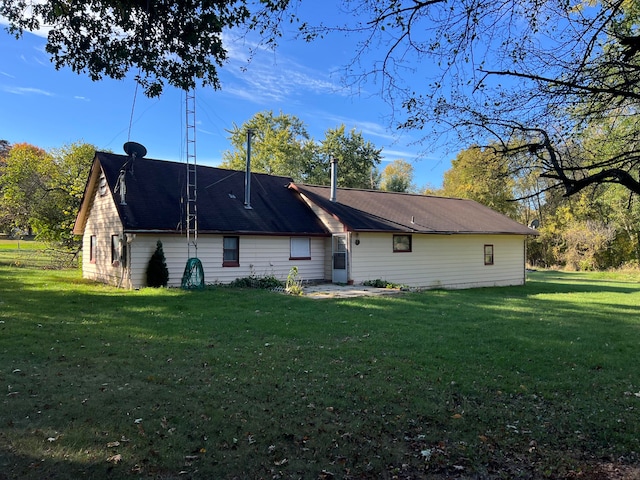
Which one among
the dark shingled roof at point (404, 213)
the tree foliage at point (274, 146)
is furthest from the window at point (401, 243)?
the tree foliage at point (274, 146)

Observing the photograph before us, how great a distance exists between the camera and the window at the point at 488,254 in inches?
833

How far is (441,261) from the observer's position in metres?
19.5

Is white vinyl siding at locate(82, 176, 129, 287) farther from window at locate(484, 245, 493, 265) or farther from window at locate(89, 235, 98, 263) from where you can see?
window at locate(484, 245, 493, 265)

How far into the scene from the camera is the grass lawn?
129 inches

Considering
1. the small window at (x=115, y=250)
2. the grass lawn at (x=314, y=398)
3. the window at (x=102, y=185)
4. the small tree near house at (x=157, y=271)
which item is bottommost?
the grass lawn at (x=314, y=398)

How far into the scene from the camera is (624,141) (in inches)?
181

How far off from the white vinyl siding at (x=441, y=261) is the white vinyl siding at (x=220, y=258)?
190 centimetres

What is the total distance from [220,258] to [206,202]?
8.49 feet

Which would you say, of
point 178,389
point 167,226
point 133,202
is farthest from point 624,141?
point 133,202

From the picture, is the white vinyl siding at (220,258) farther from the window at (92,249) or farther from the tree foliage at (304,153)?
the tree foliage at (304,153)

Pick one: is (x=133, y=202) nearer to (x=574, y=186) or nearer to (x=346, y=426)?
(x=346, y=426)

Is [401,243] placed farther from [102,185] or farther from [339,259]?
→ [102,185]

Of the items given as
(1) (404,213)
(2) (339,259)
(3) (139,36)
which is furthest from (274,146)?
(3) (139,36)

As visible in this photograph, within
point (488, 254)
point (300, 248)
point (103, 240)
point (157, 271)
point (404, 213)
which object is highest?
point (404, 213)
